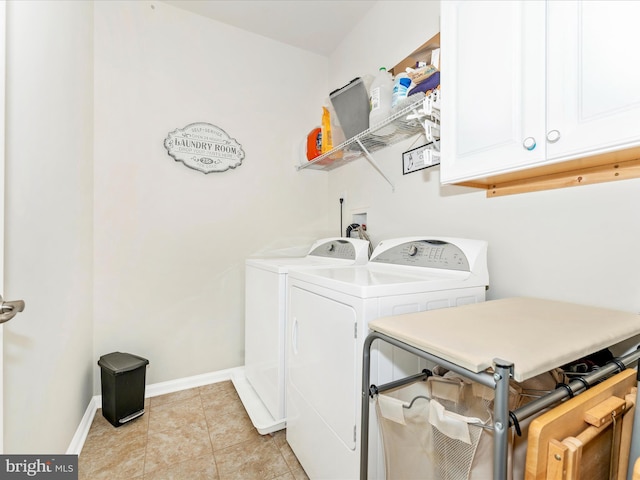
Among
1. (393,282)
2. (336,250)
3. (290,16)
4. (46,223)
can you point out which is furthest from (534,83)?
(290,16)

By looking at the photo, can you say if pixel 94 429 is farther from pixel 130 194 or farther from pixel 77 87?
pixel 77 87

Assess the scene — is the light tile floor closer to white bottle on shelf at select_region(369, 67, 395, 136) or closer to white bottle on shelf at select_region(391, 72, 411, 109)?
white bottle on shelf at select_region(369, 67, 395, 136)

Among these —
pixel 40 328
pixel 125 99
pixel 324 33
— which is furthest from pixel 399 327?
pixel 324 33

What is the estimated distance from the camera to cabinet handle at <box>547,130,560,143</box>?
3.07ft

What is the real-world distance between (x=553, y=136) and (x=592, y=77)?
0.17 metres

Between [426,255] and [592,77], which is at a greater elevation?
[592,77]

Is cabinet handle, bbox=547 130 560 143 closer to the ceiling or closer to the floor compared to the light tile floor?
closer to the ceiling

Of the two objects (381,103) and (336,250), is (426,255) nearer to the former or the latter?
(336,250)

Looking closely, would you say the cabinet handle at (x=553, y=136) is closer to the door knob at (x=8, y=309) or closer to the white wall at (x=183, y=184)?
the door knob at (x=8, y=309)

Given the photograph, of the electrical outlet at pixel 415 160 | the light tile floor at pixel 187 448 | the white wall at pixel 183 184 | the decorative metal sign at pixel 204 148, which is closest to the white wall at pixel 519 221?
the electrical outlet at pixel 415 160

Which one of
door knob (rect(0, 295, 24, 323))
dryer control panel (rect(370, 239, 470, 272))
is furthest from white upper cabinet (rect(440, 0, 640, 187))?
door knob (rect(0, 295, 24, 323))

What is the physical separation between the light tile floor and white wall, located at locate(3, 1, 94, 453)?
8.2 inches

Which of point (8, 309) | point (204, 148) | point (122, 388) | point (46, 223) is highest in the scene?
point (204, 148)

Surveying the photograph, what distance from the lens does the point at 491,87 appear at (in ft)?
3.65
